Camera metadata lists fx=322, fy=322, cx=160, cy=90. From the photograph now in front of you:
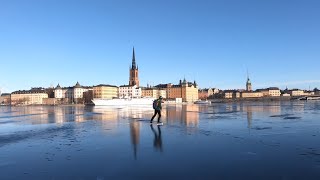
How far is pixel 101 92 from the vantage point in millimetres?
188875

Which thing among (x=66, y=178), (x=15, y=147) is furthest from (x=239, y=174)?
(x=15, y=147)

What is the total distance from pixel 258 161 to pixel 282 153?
5.16 ft

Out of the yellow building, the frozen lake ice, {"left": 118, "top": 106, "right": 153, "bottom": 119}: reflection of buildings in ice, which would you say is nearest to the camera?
the frozen lake ice

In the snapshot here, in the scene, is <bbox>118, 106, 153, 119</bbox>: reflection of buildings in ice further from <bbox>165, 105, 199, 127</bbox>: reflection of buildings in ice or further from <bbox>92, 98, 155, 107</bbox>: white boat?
<bbox>92, 98, 155, 107</bbox>: white boat

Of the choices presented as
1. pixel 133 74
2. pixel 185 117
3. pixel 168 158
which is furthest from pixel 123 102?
pixel 168 158

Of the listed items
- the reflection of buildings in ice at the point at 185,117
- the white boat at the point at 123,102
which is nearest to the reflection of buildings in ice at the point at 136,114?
the reflection of buildings in ice at the point at 185,117

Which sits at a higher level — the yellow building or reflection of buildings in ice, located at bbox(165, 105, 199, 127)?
the yellow building

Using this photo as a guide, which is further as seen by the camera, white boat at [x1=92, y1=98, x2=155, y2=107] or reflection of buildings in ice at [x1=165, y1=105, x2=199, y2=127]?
white boat at [x1=92, y1=98, x2=155, y2=107]

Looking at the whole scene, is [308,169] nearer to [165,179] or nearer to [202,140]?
[165,179]

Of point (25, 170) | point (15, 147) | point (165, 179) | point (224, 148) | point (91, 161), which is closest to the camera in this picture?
point (165, 179)

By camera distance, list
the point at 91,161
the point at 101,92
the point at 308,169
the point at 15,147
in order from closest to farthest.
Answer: the point at 308,169 < the point at 91,161 < the point at 15,147 < the point at 101,92

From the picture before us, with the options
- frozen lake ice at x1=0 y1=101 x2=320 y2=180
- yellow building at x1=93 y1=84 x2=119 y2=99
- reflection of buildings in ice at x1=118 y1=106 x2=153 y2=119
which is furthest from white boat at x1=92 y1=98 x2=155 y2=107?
frozen lake ice at x1=0 y1=101 x2=320 y2=180

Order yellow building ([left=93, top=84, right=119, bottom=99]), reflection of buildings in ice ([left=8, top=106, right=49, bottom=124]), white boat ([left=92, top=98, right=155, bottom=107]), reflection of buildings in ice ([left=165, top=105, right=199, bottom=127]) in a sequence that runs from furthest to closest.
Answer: yellow building ([left=93, top=84, right=119, bottom=99]) < white boat ([left=92, top=98, right=155, bottom=107]) < reflection of buildings in ice ([left=8, top=106, right=49, bottom=124]) < reflection of buildings in ice ([left=165, top=105, right=199, bottom=127])

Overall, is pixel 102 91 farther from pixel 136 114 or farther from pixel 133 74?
pixel 136 114
